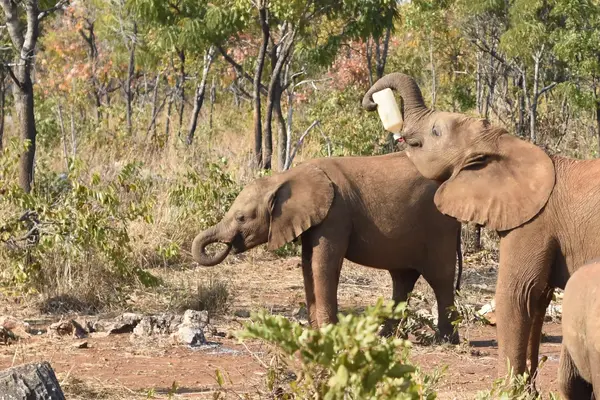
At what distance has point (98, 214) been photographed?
1027 cm

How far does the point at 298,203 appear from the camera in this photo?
9031mm

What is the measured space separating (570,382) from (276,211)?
12.3 feet

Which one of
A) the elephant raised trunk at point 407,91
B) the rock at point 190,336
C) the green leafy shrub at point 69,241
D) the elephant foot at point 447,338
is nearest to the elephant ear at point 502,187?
the elephant raised trunk at point 407,91

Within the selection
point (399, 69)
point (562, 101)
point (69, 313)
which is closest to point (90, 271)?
point (69, 313)

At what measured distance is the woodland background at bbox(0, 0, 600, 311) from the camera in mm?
10523

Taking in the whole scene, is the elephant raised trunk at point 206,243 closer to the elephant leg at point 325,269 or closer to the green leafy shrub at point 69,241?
the elephant leg at point 325,269

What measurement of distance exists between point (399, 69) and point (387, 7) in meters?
7.79

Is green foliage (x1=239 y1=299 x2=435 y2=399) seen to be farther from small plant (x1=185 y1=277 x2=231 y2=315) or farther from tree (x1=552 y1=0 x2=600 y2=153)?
tree (x1=552 y1=0 x2=600 y2=153)

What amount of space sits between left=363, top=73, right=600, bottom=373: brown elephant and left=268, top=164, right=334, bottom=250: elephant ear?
1794 millimetres

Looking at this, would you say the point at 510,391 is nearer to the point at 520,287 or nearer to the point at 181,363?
the point at 520,287

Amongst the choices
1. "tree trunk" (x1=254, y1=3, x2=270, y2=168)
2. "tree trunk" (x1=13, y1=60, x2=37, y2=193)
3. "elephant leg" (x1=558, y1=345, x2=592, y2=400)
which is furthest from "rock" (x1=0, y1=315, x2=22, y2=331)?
"tree trunk" (x1=254, y1=3, x2=270, y2=168)

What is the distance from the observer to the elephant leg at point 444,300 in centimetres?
964

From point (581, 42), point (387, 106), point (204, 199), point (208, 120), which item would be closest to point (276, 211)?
point (387, 106)

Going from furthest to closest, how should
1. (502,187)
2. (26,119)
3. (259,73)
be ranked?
(259,73) < (26,119) < (502,187)
